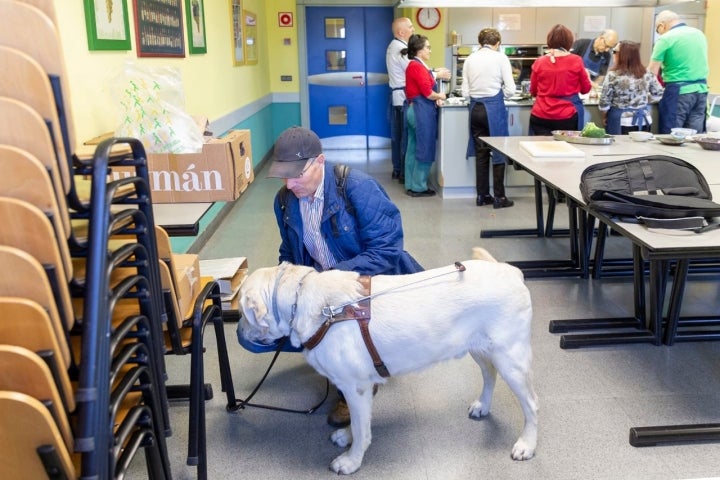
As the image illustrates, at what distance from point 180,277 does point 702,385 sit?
7.07 feet

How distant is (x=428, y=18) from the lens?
8.09m

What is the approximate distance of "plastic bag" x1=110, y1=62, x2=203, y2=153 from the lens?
2.34m

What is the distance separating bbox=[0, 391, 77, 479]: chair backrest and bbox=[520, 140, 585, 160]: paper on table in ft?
10.3

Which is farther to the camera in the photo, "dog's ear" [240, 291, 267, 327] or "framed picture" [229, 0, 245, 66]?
"framed picture" [229, 0, 245, 66]

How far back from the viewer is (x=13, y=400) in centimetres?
100

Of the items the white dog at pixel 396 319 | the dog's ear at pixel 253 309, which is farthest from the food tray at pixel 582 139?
the dog's ear at pixel 253 309

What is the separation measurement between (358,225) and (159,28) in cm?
216

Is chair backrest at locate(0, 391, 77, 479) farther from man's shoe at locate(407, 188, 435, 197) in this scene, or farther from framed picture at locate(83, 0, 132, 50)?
man's shoe at locate(407, 188, 435, 197)

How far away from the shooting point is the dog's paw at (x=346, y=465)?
6.92ft

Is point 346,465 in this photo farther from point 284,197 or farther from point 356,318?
point 284,197

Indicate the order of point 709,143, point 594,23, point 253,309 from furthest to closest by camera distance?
1. point 594,23
2. point 709,143
3. point 253,309

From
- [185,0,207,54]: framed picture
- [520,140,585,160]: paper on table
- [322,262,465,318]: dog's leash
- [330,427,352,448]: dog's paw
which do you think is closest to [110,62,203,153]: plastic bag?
[322,262,465,318]: dog's leash

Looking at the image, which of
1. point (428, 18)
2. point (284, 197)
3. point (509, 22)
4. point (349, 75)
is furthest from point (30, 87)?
point (349, 75)

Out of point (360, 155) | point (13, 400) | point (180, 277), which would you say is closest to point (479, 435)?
point (180, 277)
